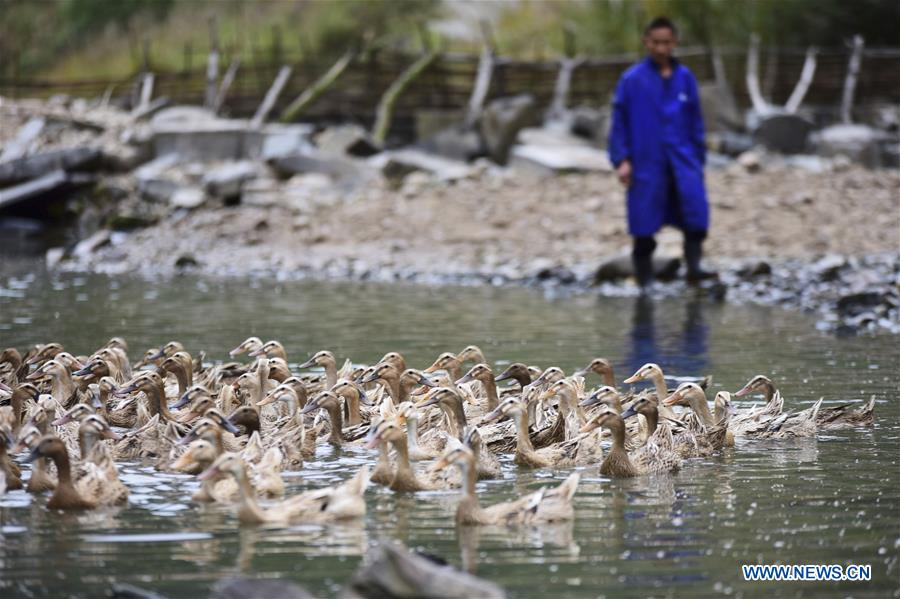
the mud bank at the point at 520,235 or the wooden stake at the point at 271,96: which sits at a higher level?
the wooden stake at the point at 271,96

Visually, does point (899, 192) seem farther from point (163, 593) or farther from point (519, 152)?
point (163, 593)

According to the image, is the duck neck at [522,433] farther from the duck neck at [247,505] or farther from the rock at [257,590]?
the rock at [257,590]

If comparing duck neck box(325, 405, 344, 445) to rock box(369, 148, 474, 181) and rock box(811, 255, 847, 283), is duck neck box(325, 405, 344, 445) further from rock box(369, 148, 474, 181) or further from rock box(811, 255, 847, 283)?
rock box(369, 148, 474, 181)

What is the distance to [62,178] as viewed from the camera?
31.5m

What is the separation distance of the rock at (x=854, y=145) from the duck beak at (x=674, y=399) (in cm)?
2134

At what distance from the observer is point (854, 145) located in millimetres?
30547

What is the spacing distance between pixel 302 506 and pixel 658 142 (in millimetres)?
10747

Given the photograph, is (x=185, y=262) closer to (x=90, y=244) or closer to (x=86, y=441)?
(x=90, y=244)

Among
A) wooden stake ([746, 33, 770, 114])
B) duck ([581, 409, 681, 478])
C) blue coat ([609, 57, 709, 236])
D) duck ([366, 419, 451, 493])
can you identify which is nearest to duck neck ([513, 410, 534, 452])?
duck ([581, 409, 681, 478])

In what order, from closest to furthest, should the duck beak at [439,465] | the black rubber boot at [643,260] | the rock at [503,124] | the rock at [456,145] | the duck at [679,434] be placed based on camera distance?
1. the duck beak at [439,465]
2. the duck at [679,434]
3. the black rubber boot at [643,260]
4. the rock at [503,124]
5. the rock at [456,145]

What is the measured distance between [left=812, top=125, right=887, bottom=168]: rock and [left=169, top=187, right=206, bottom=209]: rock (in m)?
13.5

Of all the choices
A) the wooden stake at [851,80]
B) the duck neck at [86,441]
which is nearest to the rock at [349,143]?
the wooden stake at [851,80]

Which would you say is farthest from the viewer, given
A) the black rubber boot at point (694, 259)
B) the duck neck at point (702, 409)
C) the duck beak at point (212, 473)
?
the black rubber boot at point (694, 259)

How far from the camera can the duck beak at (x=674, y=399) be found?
33.9 feet
